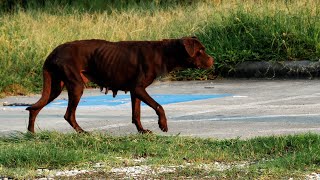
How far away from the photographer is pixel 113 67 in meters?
8.77

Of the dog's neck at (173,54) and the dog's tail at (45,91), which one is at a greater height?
the dog's neck at (173,54)

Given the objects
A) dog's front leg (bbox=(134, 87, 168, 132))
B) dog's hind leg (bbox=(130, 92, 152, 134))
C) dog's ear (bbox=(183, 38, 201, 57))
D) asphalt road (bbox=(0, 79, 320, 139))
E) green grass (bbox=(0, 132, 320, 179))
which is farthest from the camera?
asphalt road (bbox=(0, 79, 320, 139))

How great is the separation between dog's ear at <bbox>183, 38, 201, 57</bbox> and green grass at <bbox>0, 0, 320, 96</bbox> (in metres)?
5.10

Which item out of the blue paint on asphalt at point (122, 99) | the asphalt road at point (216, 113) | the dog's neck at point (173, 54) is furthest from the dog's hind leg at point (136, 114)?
the blue paint on asphalt at point (122, 99)

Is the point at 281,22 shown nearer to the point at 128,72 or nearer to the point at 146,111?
the point at 146,111

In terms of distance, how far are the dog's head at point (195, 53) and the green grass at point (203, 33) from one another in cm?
500

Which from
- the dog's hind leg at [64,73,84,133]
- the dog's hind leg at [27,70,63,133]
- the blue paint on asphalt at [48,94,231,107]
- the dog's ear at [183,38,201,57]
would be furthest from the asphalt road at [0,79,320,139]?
the dog's ear at [183,38,201,57]

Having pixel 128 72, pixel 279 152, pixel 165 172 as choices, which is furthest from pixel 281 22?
pixel 165 172

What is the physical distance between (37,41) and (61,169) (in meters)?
9.11

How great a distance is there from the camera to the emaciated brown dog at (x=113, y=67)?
28.4 feet

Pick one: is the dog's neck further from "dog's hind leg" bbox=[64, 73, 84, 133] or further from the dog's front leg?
"dog's hind leg" bbox=[64, 73, 84, 133]

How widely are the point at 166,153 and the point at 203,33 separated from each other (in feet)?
27.5

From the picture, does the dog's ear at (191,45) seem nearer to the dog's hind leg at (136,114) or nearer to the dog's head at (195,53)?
the dog's head at (195,53)

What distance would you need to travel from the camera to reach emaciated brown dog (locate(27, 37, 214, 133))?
866cm
